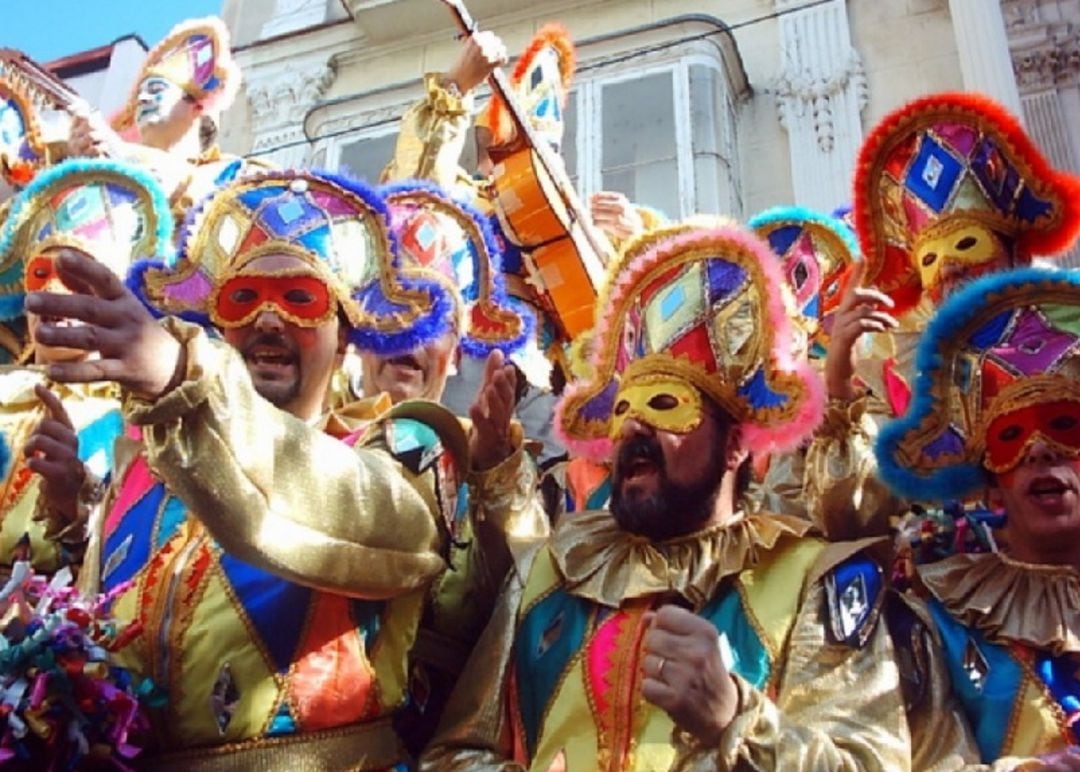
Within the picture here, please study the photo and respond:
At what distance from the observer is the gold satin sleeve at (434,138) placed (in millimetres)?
4652

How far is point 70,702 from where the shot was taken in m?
2.00

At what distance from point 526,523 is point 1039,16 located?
19.6 ft

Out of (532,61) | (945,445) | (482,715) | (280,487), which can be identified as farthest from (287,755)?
(532,61)

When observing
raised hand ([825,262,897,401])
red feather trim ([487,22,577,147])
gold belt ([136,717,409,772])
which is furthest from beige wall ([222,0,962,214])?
gold belt ([136,717,409,772])

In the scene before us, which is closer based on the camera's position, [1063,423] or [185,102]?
[1063,423]

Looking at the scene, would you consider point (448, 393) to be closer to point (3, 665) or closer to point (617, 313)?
point (617, 313)

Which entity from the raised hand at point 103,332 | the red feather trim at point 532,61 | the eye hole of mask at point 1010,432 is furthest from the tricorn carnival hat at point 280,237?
the red feather trim at point 532,61

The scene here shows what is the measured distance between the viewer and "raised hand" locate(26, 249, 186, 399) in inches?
63.7

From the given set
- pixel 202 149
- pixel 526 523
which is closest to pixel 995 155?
pixel 526 523

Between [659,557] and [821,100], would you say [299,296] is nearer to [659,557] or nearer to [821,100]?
[659,557]

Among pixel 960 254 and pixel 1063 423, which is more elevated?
pixel 960 254

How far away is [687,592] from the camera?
2.45 m

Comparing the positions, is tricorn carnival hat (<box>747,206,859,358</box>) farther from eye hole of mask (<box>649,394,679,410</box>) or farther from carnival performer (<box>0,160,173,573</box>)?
carnival performer (<box>0,160,173,573</box>)

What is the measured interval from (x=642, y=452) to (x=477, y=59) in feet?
8.46
